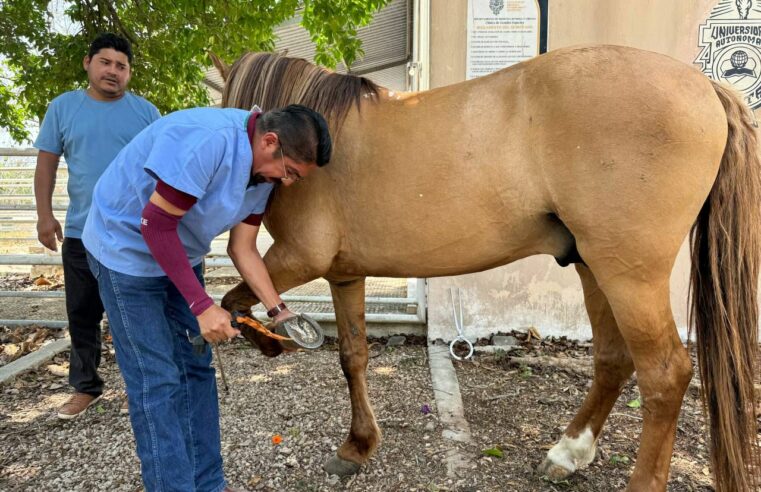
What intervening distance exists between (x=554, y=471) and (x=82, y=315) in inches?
113

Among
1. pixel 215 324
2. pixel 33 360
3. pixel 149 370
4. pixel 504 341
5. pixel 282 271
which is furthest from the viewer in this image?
pixel 504 341

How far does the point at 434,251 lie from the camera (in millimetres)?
2221

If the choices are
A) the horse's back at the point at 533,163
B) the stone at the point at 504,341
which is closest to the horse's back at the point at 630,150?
the horse's back at the point at 533,163

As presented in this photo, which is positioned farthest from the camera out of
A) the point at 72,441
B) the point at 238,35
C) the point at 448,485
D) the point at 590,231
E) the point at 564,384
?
the point at 238,35

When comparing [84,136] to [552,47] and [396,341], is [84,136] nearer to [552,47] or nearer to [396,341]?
[396,341]

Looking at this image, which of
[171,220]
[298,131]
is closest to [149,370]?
[171,220]

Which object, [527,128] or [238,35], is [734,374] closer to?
[527,128]

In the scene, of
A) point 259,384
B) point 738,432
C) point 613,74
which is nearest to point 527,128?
point 613,74

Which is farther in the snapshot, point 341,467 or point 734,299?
point 341,467

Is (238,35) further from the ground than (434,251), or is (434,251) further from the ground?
(238,35)

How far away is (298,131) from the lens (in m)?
1.74

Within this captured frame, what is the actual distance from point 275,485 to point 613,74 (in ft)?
7.55

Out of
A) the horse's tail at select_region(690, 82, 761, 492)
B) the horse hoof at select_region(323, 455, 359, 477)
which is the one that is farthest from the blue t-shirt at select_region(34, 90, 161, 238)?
the horse's tail at select_region(690, 82, 761, 492)

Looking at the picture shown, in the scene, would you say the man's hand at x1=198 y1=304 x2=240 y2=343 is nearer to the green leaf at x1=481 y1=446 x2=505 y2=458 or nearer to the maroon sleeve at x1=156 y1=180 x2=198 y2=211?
the maroon sleeve at x1=156 y1=180 x2=198 y2=211
